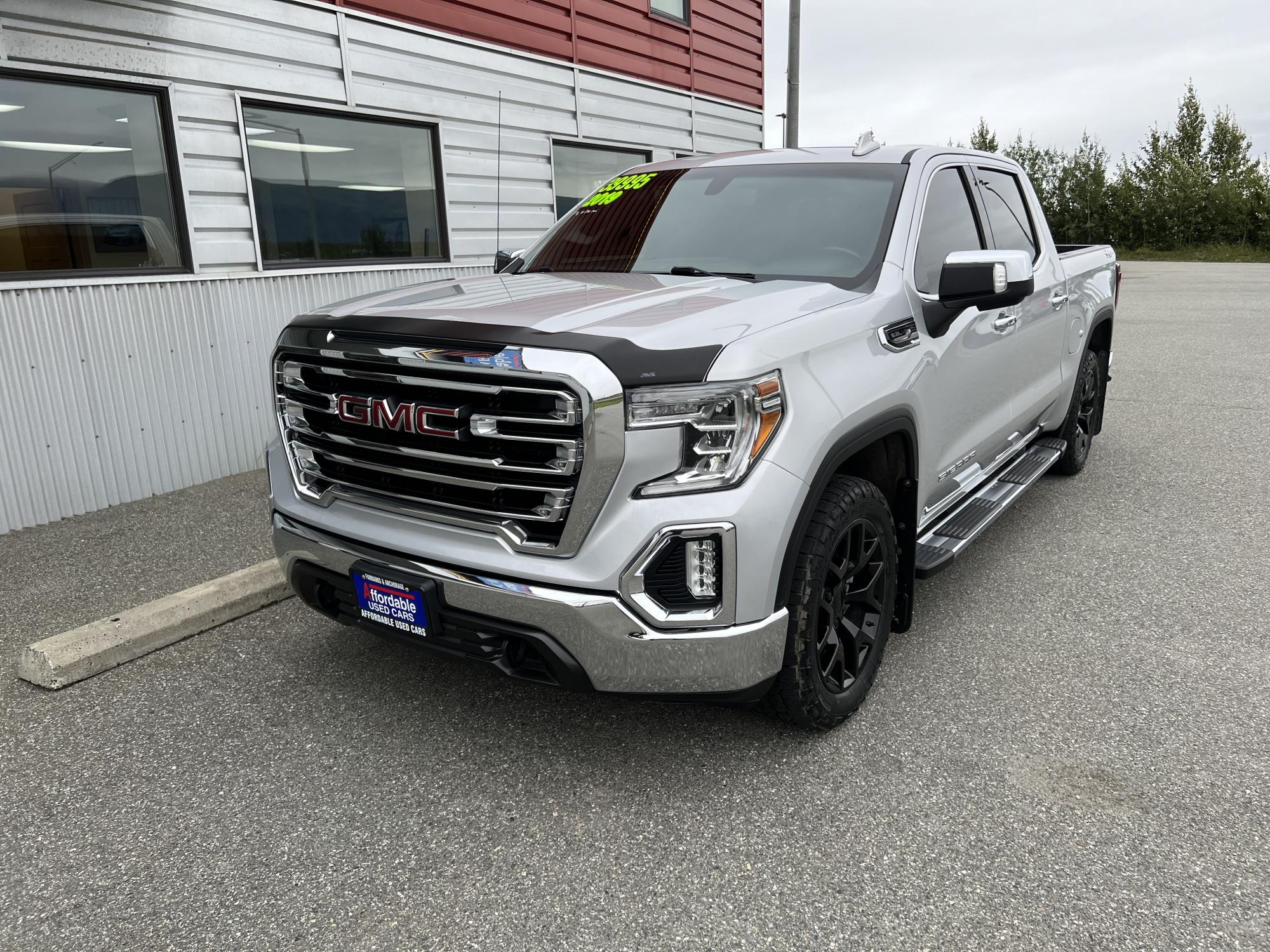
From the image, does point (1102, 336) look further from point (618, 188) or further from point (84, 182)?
point (84, 182)

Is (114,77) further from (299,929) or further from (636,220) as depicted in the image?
(299,929)

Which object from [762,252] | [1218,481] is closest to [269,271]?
[762,252]

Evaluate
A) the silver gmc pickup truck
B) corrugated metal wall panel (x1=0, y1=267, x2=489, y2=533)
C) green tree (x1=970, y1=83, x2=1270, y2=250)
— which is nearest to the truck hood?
the silver gmc pickup truck

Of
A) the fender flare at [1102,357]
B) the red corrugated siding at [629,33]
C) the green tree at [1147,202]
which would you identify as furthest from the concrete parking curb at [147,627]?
the green tree at [1147,202]

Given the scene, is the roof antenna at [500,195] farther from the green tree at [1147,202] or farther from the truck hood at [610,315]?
the green tree at [1147,202]

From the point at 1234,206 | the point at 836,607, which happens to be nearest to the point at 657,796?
the point at 836,607

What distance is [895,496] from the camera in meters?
3.34

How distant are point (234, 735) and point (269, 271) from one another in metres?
4.17

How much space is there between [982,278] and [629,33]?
25.0 feet

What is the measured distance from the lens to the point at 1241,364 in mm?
10531

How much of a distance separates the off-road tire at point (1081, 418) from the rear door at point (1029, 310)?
465 mm

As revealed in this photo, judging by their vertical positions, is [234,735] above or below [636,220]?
below

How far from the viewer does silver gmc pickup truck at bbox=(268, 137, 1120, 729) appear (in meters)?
2.46

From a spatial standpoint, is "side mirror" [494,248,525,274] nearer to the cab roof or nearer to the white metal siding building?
the cab roof
